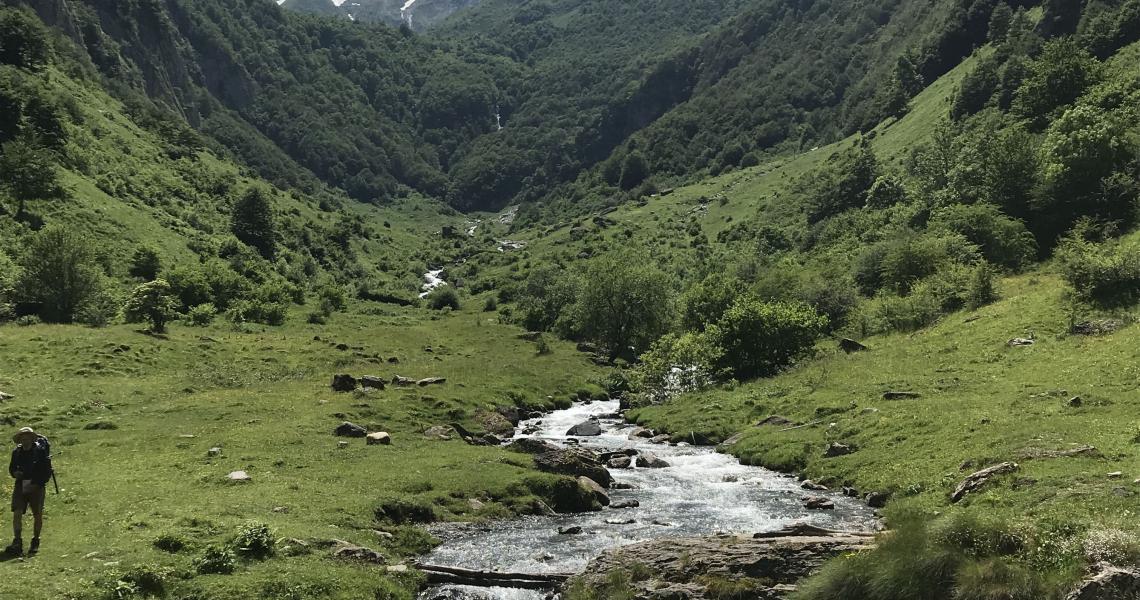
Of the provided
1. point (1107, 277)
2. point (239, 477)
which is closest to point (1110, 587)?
point (239, 477)

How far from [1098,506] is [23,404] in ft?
198

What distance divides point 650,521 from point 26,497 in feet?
79.2

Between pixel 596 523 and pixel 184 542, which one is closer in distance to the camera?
pixel 184 542

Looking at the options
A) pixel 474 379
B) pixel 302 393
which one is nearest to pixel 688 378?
pixel 474 379

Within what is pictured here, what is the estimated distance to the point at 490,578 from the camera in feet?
83.6

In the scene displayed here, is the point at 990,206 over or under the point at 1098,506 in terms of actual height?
over

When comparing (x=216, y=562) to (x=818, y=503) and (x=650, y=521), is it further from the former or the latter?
(x=818, y=503)

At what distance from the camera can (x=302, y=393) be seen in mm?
60406

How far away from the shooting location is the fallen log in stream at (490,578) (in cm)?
2478

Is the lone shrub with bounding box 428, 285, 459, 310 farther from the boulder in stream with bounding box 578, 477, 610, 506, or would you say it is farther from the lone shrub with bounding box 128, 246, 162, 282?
the boulder in stream with bounding box 578, 477, 610, 506

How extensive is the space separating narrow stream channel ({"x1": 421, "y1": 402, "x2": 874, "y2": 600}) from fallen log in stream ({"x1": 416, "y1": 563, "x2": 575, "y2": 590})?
17.1 inches

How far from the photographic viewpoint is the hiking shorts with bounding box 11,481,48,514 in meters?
23.3

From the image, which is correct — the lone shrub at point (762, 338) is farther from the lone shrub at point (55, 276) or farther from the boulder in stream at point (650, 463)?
the lone shrub at point (55, 276)

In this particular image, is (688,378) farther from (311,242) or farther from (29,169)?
(311,242)
